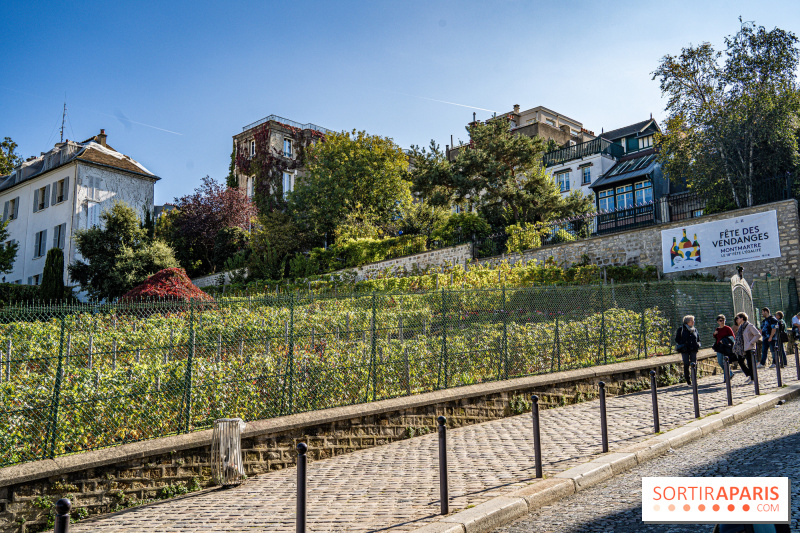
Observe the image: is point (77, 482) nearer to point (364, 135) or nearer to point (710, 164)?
point (710, 164)

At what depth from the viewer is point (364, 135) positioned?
128 ft

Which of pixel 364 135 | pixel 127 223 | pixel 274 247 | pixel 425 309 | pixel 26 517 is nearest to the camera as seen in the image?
pixel 26 517

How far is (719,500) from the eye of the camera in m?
2.62

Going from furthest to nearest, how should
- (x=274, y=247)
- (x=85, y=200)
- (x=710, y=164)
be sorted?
(x=85, y=200), (x=274, y=247), (x=710, y=164)

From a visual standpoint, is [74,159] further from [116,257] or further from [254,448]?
[254,448]

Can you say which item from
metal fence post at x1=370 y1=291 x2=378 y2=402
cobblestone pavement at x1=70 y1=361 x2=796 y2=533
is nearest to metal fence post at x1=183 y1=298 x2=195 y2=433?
cobblestone pavement at x1=70 y1=361 x2=796 y2=533

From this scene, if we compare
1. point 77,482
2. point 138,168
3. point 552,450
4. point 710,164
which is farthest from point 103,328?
point 138,168

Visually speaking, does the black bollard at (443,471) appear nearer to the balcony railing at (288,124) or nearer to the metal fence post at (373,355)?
the metal fence post at (373,355)

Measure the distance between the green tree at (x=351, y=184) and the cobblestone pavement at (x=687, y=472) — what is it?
1090 inches

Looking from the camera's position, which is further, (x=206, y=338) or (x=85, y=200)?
(x=85, y=200)

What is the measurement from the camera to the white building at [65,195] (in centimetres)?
3606

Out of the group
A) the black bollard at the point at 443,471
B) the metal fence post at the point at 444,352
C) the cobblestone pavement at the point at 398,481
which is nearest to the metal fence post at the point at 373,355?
the cobblestone pavement at the point at 398,481

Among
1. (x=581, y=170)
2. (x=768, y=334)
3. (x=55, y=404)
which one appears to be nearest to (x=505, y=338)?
(x=55, y=404)

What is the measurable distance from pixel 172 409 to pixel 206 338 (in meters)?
1.06
